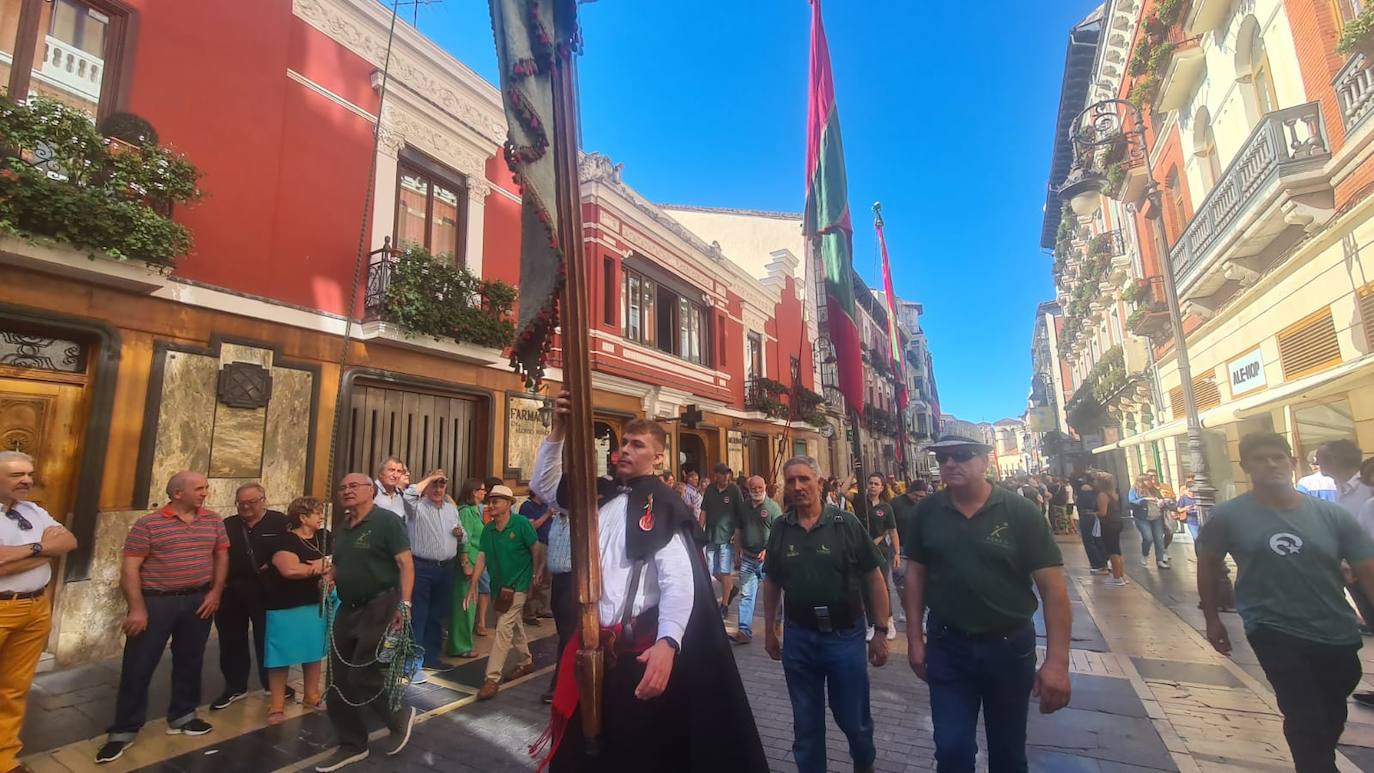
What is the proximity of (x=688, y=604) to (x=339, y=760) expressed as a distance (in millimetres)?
3139

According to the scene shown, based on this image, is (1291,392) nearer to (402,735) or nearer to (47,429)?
(402,735)

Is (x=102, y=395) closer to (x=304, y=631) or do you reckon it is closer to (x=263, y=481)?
(x=263, y=481)

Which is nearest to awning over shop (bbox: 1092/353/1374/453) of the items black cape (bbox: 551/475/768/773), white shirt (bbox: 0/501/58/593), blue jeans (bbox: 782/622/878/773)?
blue jeans (bbox: 782/622/878/773)

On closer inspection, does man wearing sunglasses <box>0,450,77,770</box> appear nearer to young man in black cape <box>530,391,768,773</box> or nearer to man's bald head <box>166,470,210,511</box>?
man's bald head <box>166,470,210,511</box>

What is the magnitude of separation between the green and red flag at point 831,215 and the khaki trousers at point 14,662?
5.47 metres

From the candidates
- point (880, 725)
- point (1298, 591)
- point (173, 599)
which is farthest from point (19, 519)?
point (1298, 591)

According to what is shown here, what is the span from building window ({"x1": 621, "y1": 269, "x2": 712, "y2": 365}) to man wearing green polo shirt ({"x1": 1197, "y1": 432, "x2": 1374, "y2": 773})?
11601 millimetres

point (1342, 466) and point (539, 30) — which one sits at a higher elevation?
point (539, 30)

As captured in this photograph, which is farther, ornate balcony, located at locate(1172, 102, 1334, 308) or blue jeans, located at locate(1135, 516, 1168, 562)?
blue jeans, located at locate(1135, 516, 1168, 562)

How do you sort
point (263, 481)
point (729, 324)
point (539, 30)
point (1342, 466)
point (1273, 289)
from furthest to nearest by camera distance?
point (729, 324) < point (1273, 289) < point (263, 481) < point (1342, 466) < point (539, 30)

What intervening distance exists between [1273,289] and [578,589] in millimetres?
12520

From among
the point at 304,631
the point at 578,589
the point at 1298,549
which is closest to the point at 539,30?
the point at 578,589

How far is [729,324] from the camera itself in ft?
60.4

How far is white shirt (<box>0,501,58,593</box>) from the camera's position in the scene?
3525mm
